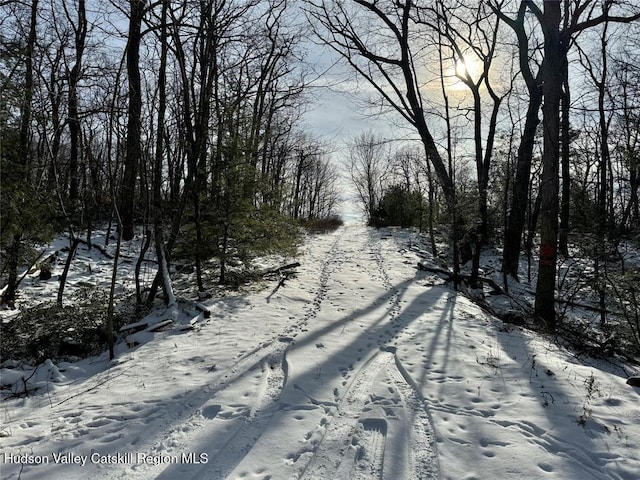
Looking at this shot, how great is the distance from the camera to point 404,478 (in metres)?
2.56

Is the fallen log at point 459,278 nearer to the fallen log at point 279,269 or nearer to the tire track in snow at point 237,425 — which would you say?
the fallen log at point 279,269

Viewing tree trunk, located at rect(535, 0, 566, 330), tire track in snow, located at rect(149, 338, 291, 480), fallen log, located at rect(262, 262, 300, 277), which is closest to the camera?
tire track in snow, located at rect(149, 338, 291, 480)

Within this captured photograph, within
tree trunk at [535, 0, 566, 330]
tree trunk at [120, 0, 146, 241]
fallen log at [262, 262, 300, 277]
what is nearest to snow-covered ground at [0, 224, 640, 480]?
tree trunk at [535, 0, 566, 330]

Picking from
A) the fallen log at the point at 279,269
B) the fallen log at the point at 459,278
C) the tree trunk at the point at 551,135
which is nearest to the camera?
the tree trunk at the point at 551,135

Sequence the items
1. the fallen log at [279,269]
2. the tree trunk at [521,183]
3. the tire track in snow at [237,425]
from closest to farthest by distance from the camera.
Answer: the tire track in snow at [237,425]
the fallen log at [279,269]
the tree trunk at [521,183]

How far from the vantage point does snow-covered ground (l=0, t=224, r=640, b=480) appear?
2.70m

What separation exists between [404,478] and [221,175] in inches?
274

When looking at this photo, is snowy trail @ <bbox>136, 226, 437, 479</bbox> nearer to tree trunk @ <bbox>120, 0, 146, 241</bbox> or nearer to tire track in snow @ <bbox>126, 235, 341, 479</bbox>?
tire track in snow @ <bbox>126, 235, 341, 479</bbox>

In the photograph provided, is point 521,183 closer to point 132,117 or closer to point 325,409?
point 325,409

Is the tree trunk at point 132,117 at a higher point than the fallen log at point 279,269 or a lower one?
higher

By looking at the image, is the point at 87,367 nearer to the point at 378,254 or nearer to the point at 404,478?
the point at 404,478

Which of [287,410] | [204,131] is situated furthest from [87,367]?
[204,131]

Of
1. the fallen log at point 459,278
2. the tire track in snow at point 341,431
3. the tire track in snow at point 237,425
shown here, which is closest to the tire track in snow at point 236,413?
the tire track in snow at point 237,425

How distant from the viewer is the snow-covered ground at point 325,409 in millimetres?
2697
